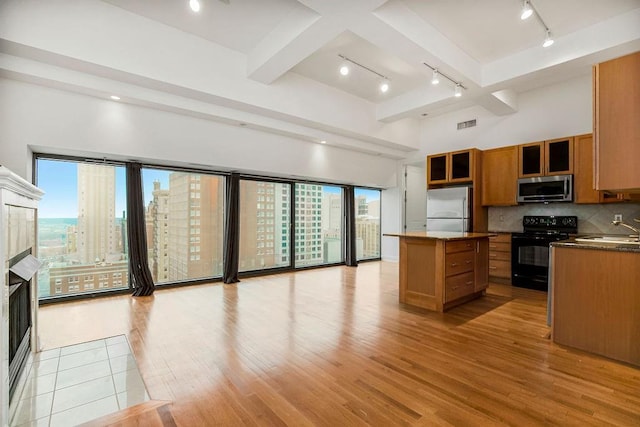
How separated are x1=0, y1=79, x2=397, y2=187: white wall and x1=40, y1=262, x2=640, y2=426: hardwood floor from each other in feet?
6.58

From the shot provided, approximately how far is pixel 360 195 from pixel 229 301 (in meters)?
4.55

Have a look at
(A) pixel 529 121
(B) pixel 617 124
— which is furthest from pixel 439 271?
(A) pixel 529 121

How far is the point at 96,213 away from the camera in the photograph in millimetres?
4363

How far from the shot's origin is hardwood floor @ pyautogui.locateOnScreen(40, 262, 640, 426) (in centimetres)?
178

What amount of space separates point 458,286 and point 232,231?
3693mm

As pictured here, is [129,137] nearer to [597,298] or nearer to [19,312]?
[19,312]

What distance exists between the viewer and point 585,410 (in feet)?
5.94

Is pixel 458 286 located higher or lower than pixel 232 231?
lower

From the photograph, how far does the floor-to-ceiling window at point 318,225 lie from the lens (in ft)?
21.7

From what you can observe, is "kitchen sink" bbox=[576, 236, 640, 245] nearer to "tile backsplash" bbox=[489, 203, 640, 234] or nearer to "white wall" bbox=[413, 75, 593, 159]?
"tile backsplash" bbox=[489, 203, 640, 234]

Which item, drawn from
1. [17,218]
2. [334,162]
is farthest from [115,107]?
Result: [334,162]

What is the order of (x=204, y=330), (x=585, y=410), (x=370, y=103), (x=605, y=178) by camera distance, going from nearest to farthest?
(x=585, y=410) → (x=605, y=178) → (x=204, y=330) → (x=370, y=103)

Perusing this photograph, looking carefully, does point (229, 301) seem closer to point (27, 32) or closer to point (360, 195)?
point (27, 32)

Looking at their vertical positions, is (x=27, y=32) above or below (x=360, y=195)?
above
